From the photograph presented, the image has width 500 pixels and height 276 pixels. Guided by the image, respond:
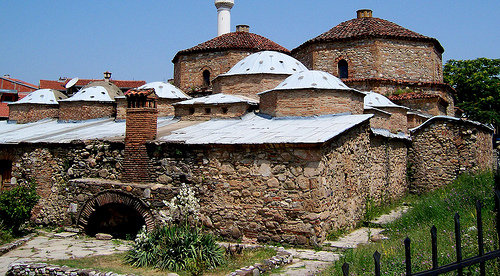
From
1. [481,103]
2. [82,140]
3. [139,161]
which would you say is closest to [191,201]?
[139,161]

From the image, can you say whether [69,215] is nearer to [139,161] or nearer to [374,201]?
[139,161]

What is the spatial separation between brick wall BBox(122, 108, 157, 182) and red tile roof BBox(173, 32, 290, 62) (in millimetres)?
9253

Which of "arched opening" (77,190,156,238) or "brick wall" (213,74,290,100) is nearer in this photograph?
"arched opening" (77,190,156,238)

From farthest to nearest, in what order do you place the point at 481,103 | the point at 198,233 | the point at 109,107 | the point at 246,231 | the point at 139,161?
the point at 481,103, the point at 109,107, the point at 139,161, the point at 246,231, the point at 198,233

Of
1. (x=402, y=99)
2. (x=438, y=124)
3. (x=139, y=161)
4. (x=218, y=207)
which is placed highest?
(x=402, y=99)

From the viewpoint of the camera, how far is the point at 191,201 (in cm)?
835

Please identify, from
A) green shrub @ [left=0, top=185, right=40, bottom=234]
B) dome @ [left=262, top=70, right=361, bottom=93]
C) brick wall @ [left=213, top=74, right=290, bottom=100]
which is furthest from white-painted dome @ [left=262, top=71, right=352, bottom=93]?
green shrub @ [left=0, top=185, right=40, bottom=234]

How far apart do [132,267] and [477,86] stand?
2755cm

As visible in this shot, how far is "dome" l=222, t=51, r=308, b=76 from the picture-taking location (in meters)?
13.7

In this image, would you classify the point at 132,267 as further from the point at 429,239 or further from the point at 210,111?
the point at 210,111

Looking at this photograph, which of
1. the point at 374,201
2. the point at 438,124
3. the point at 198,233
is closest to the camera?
the point at 198,233

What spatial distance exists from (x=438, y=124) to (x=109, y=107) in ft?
38.9

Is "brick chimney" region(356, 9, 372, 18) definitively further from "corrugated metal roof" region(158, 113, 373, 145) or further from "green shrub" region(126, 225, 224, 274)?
"green shrub" region(126, 225, 224, 274)

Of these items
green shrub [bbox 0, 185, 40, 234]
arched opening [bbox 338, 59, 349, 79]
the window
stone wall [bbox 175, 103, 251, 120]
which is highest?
arched opening [bbox 338, 59, 349, 79]
